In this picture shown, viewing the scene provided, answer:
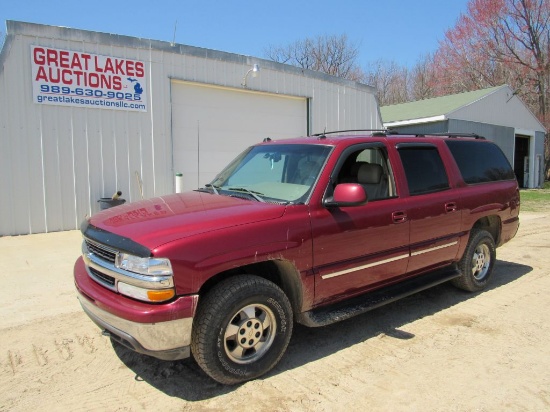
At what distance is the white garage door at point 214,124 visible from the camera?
10719 millimetres

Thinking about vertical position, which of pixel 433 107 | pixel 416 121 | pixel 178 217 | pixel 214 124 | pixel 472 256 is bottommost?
pixel 472 256

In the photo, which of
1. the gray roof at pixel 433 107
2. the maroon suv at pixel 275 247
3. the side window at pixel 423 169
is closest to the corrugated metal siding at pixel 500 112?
the gray roof at pixel 433 107

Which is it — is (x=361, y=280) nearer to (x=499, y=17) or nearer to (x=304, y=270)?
(x=304, y=270)

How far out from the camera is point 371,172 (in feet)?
14.2

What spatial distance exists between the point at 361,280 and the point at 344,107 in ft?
35.8

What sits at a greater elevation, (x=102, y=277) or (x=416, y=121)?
(x=416, y=121)

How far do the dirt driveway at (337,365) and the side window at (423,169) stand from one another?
139 centimetres

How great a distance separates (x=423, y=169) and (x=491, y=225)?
69.3 inches

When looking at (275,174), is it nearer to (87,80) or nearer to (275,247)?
(275,247)

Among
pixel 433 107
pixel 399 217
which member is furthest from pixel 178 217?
pixel 433 107

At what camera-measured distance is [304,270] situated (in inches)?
138

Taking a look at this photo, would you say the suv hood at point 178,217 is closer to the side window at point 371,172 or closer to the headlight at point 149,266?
the headlight at point 149,266

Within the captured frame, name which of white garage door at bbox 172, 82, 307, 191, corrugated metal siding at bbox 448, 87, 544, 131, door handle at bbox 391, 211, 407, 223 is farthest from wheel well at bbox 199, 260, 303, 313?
corrugated metal siding at bbox 448, 87, 544, 131

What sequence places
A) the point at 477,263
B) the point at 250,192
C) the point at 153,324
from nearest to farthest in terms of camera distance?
the point at 153,324 → the point at 250,192 → the point at 477,263
